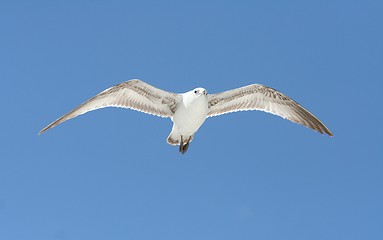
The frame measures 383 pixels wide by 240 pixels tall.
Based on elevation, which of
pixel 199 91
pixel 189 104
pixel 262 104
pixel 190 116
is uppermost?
pixel 262 104

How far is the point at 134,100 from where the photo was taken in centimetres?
1630

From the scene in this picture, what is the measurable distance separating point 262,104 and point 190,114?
3117mm

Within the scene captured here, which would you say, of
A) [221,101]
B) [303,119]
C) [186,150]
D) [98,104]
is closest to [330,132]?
[303,119]

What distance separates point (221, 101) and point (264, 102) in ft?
5.62

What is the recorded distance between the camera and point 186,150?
16.4 metres

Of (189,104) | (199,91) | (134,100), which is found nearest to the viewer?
(199,91)

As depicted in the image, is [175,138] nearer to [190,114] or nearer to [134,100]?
[190,114]

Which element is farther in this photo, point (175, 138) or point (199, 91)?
point (175, 138)

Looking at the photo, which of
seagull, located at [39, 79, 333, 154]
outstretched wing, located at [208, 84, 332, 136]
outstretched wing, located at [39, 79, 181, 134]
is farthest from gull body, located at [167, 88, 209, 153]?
outstretched wing, located at [208, 84, 332, 136]

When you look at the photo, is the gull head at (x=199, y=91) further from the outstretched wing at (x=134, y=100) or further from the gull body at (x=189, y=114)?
the outstretched wing at (x=134, y=100)

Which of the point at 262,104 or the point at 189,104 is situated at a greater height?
the point at 262,104

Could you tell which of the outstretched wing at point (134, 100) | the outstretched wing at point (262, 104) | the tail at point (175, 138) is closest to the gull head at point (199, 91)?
the outstretched wing at point (134, 100)

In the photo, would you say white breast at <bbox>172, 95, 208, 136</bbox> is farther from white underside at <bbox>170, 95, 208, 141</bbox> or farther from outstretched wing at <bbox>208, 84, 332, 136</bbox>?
outstretched wing at <bbox>208, 84, 332, 136</bbox>

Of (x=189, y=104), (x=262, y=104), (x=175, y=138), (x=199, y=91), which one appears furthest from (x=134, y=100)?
(x=262, y=104)
